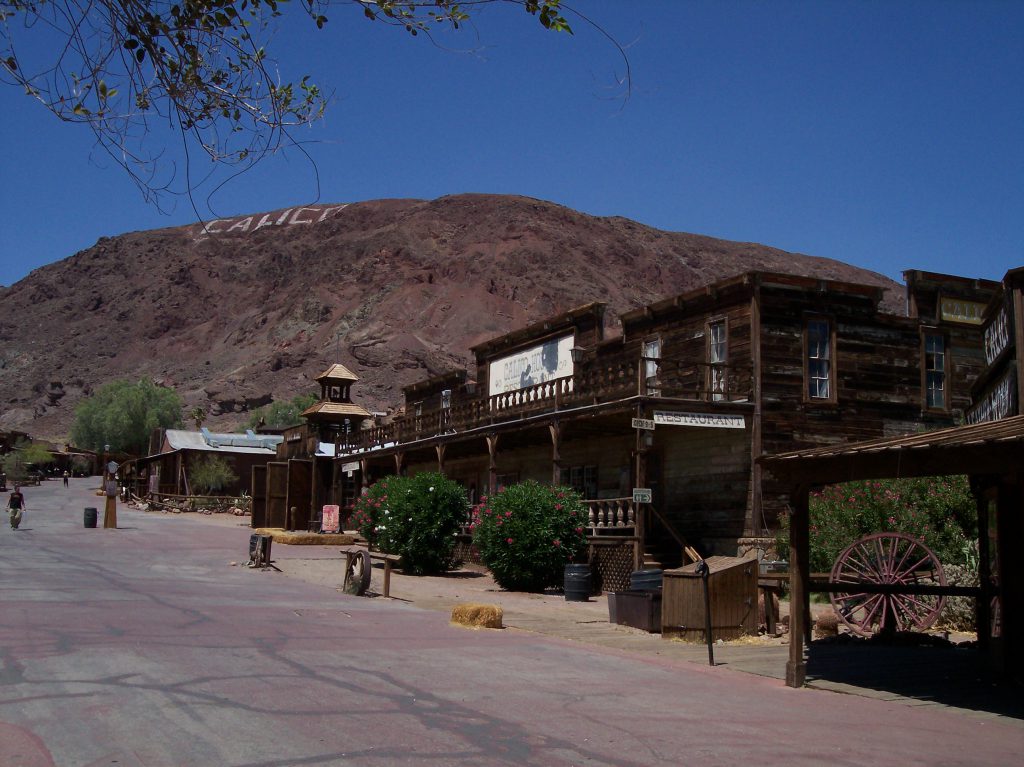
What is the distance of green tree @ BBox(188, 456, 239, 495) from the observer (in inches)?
2233

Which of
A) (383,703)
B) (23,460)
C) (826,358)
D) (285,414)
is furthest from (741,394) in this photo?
(285,414)

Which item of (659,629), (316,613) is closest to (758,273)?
(659,629)

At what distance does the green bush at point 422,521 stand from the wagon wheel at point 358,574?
16.9ft

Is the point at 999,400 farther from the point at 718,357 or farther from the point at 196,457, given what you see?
the point at 196,457

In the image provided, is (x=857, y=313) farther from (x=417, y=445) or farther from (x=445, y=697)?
(x=445, y=697)

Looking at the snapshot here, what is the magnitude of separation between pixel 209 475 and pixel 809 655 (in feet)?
160

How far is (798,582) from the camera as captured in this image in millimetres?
10195

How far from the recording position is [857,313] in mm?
22656

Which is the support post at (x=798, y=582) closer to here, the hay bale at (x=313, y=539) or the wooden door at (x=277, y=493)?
the hay bale at (x=313, y=539)

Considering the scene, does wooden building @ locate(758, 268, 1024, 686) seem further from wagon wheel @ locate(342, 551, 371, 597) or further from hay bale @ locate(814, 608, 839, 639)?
wagon wheel @ locate(342, 551, 371, 597)

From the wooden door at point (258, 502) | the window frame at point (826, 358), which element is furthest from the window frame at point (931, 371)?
the wooden door at point (258, 502)

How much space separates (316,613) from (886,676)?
7643 mm

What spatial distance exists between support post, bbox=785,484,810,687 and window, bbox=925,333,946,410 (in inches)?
574

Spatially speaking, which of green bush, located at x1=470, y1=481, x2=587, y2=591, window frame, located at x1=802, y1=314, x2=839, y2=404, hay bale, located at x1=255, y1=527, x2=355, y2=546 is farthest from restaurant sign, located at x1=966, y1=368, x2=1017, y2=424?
hay bale, located at x1=255, y1=527, x2=355, y2=546
